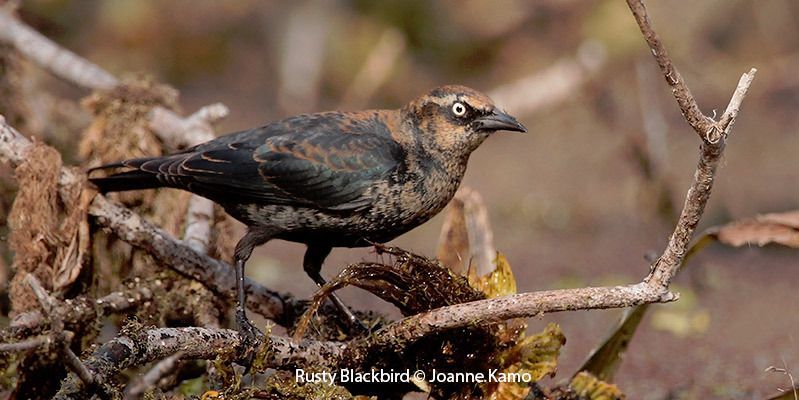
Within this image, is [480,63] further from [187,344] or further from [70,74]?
[187,344]

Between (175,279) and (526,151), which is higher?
(526,151)

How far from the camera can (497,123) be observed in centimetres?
439

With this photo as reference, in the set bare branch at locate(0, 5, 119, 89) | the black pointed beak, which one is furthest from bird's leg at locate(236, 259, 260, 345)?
bare branch at locate(0, 5, 119, 89)

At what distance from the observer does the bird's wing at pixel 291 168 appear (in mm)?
4217

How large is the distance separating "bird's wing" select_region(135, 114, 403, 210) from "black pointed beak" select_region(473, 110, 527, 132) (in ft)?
1.21

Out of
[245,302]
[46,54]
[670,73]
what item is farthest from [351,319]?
[46,54]

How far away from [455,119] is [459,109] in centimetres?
5

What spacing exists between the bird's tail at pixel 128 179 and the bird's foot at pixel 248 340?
0.82 meters

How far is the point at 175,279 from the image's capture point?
14.9 feet

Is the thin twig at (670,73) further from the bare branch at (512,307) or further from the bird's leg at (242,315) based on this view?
the bird's leg at (242,315)

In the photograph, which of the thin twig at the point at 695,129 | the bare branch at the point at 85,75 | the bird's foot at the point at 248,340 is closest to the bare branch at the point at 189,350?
the bird's foot at the point at 248,340

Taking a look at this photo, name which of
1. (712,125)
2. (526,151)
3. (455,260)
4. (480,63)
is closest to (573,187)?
(526,151)

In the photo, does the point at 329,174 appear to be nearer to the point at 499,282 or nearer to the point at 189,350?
the point at 499,282

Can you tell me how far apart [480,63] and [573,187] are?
6.88ft
